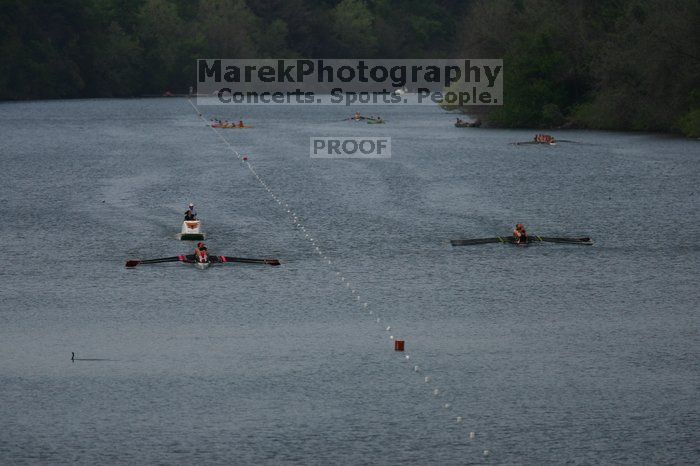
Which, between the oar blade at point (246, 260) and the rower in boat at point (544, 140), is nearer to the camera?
the oar blade at point (246, 260)

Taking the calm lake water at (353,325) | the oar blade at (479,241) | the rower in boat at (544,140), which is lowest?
the calm lake water at (353,325)

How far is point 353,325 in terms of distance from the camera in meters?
37.9

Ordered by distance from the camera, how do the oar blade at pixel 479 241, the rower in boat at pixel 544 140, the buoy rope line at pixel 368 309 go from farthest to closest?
the rower in boat at pixel 544 140 → the oar blade at pixel 479 241 → the buoy rope line at pixel 368 309

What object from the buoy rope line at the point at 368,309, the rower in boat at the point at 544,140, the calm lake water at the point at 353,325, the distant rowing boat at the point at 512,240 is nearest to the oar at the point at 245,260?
the calm lake water at the point at 353,325

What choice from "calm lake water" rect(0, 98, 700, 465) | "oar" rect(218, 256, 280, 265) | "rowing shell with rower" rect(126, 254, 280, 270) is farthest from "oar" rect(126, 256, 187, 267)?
"oar" rect(218, 256, 280, 265)

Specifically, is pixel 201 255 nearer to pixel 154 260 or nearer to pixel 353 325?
pixel 154 260

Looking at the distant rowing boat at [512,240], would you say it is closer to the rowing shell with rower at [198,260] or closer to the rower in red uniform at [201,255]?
the rowing shell with rower at [198,260]

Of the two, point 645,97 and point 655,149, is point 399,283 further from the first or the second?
point 645,97

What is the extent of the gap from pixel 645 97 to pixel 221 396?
9141cm

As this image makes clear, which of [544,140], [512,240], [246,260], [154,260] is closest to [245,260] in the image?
[246,260]

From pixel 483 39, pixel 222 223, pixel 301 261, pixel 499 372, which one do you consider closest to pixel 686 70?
pixel 483 39

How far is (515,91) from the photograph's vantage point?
129 meters

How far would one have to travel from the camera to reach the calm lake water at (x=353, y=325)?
2725cm

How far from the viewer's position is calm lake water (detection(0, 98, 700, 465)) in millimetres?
27250
